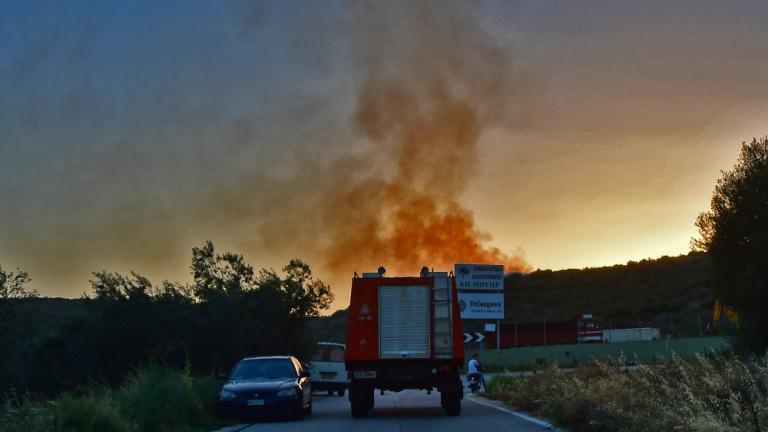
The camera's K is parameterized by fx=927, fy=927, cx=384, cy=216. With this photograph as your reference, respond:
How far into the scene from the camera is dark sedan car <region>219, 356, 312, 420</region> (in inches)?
851

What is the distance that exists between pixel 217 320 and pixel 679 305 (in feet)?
215

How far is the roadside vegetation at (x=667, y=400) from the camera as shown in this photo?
11.7 meters

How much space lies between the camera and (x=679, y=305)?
9131 centimetres

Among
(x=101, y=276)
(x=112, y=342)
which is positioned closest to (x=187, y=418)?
(x=112, y=342)

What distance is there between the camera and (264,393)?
857 inches

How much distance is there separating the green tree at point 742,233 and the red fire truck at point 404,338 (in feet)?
52.8

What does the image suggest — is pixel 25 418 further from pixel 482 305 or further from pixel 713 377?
pixel 482 305

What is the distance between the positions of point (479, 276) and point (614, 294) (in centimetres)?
7506

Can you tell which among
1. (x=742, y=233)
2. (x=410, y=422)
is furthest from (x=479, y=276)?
(x=410, y=422)

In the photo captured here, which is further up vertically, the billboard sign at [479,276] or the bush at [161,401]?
the billboard sign at [479,276]

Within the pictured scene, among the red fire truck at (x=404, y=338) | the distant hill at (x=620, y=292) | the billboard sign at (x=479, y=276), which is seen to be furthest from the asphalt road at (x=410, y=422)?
the distant hill at (x=620, y=292)

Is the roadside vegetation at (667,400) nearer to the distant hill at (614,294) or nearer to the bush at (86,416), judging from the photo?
the bush at (86,416)

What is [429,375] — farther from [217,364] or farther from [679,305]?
[679,305]

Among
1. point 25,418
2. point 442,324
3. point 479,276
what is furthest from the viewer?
point 479,276
